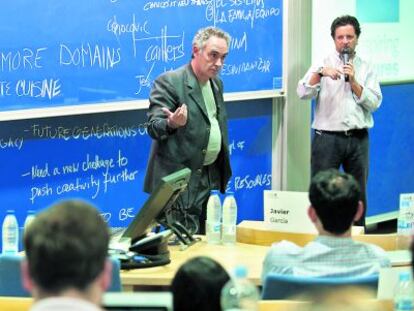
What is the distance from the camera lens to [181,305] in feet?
7.86

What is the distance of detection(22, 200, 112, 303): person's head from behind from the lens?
66.9 inches

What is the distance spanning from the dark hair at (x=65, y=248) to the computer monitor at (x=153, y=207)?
2.07 m

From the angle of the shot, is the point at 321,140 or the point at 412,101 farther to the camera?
the point at 412,101


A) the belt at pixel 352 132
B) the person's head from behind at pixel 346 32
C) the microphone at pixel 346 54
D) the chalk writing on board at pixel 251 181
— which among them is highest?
the person's head from behind at pixel 346 32

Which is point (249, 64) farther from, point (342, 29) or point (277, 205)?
point (277, 205)

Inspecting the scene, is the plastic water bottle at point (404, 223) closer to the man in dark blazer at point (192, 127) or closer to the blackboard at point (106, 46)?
the man in dark blazer at point (192, 127)

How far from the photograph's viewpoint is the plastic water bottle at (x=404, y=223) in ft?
13.5

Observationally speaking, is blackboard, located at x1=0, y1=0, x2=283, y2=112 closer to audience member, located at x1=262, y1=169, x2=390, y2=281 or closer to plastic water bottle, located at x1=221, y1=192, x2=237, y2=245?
plastic water bottle, located at x1=221, y1=192, x2=237, y2=245

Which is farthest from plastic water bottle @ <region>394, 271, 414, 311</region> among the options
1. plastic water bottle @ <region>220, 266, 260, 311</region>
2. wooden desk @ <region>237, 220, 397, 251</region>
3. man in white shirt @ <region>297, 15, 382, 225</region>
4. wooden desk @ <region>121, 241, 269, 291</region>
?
man in white shirt @ <region>297, 15, 382, 225</region>

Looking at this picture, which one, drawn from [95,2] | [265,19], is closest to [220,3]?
[265,19]

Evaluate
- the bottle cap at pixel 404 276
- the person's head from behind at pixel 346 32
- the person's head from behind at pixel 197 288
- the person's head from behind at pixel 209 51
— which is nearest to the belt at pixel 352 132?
the person's head from behind at pixel 346 32

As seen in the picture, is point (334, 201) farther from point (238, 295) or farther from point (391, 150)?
point (391, 150)

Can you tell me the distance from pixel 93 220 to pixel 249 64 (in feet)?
16.2

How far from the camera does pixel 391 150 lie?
809cm
